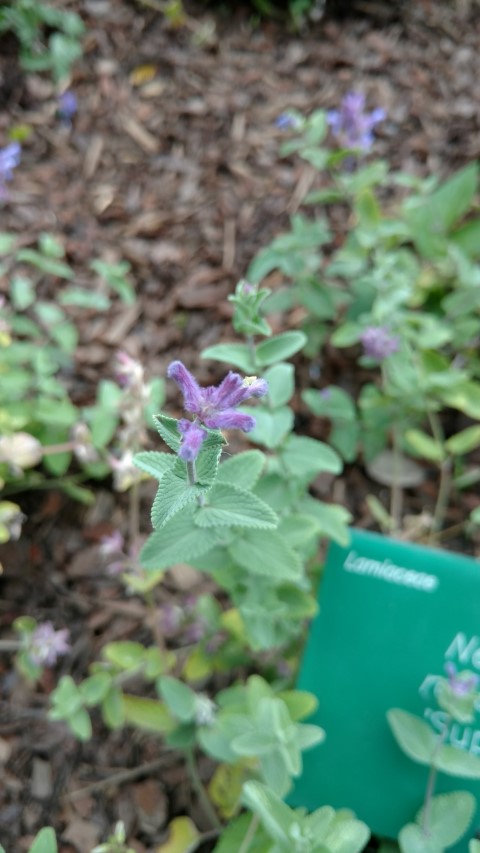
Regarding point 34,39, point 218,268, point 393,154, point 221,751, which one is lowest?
point 221,751

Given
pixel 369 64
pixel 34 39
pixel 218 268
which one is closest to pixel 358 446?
pixel 218 268

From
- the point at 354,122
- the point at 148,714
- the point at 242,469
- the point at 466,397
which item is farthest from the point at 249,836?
the point at 354,122

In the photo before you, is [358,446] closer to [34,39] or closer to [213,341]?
[213,341]

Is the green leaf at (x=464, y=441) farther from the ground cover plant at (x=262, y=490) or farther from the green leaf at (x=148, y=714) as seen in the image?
the green leaf at (x=148, y=714)

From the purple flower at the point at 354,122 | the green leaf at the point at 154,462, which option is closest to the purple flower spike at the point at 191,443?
the green leaf at the point at 154,462

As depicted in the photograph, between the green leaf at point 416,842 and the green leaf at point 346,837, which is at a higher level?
the green leaf at point 346,837

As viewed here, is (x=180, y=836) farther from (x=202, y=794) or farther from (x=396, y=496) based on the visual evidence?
(x=396, y=496)
